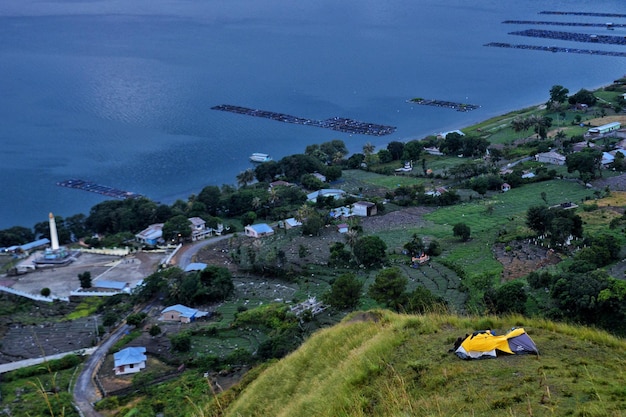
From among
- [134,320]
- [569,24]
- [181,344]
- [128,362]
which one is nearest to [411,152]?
[134,320]

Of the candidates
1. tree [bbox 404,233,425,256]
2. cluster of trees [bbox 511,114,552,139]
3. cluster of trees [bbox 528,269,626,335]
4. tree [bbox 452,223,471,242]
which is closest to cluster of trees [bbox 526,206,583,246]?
tree [bbox 452,223,471,242]

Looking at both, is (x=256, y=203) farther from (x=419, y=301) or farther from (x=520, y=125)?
(x=520, y=125)

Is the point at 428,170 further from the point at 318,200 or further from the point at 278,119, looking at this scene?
the point at 278,119

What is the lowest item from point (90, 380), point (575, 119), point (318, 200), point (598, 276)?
point (90, 380)

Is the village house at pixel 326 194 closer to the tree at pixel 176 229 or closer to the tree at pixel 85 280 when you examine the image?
the tree at pixel 176 229

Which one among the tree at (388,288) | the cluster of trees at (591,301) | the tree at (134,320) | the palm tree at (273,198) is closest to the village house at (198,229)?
the palm tree at (273,198)

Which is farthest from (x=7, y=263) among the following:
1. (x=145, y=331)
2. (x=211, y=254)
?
(x=145, y=331)

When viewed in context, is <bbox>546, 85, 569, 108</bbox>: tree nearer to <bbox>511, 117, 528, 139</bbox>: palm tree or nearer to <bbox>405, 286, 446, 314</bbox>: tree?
<bbox>511, 117, 528, 139</bbox>: palm tree
